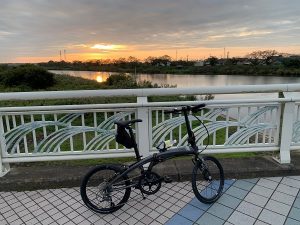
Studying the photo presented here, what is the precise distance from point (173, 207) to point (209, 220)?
14.2 inches

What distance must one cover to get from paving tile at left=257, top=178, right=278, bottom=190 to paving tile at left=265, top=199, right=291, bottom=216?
33 centimetres

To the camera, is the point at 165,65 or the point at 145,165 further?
the point at 165,65

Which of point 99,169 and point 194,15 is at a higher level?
point 194,15

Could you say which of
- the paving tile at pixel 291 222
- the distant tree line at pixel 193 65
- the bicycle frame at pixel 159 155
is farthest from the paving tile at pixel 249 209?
the distant tree line at pixel 193 65

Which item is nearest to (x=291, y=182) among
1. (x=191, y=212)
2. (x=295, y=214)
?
(x=295, y=214)

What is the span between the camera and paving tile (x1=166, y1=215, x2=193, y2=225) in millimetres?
2107

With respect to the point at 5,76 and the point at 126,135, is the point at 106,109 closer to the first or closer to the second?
the point at 126,135

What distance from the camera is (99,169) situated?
2289mm

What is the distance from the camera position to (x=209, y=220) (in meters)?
2.15

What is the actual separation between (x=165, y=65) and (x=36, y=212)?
30216mm

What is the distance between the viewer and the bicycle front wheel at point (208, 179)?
7.88 ft

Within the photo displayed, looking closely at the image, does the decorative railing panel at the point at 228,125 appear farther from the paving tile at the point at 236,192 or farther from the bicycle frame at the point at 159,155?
the paving tile at the point at 236,192

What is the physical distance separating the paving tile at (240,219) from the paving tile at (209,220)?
97mm

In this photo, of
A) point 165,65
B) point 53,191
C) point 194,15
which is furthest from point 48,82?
point 53,191
